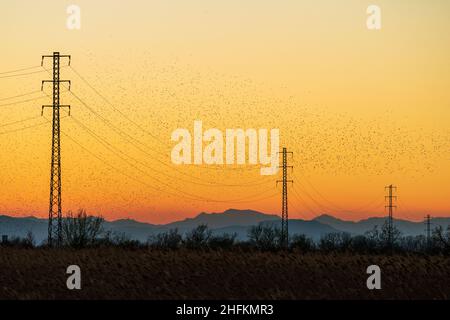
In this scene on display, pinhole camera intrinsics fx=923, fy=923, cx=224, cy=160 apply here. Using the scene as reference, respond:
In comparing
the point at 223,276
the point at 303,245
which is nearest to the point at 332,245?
the point at 303,245

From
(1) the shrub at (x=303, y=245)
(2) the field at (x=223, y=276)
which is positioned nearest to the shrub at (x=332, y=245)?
(1) the shrub at (x=303, y=245)

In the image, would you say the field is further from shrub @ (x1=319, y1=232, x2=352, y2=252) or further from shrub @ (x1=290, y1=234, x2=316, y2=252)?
shrub @ (x1=319, y1=232, x2=352, y2=252)

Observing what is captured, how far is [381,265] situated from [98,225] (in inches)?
1683

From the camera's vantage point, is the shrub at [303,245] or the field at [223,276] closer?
the field at [223,276]

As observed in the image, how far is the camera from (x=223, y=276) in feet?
111

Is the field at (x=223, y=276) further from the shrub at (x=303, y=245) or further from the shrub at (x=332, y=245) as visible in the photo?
the shrub at (x=332, y=245)

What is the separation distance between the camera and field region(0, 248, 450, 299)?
3108 cm

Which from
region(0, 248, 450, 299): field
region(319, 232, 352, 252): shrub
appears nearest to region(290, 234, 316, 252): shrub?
region(319, 232, 352, 252): shrub

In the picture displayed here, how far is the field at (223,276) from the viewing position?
102 ft

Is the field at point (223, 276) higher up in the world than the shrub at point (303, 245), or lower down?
higher up

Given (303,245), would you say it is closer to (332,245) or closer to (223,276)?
(332,245)

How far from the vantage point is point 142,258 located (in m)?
36.3
